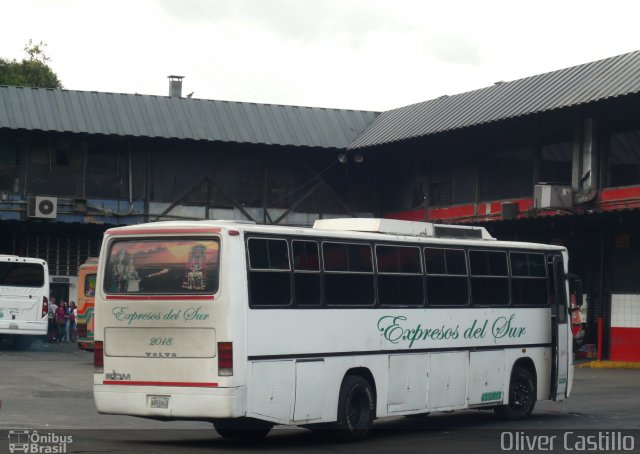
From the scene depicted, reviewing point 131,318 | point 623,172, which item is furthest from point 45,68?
point 131,318

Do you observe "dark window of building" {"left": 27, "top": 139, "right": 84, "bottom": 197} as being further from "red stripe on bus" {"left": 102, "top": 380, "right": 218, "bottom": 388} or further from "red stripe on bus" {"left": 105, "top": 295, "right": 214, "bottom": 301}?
"red stripe on bus" {"left": 102, "top": 380, "right": 218, "bottom": 388}

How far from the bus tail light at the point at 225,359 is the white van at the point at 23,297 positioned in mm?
27130

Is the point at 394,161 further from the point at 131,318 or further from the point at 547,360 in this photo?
the point at 131,318

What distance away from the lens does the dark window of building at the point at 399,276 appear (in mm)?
17828

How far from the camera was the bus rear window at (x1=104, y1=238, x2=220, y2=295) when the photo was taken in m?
15.5

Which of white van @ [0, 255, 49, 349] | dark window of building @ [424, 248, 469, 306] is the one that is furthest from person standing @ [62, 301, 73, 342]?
dark window of building @ [424, 248, 469, 306]

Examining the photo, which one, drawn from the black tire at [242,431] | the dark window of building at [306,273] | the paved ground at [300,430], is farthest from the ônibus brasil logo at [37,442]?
the dark window of building at [306,273]

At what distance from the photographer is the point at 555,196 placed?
36.1m

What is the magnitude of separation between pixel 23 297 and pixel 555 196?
18.0m

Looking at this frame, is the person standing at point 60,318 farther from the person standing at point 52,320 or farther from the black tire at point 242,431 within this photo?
the black tire at point 242,431

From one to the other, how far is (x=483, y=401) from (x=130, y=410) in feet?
21.5

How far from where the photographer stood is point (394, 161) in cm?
4794

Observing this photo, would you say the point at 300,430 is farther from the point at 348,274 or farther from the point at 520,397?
the point at 520,397

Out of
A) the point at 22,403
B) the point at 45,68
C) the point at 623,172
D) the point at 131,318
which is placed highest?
the point at 45,68
